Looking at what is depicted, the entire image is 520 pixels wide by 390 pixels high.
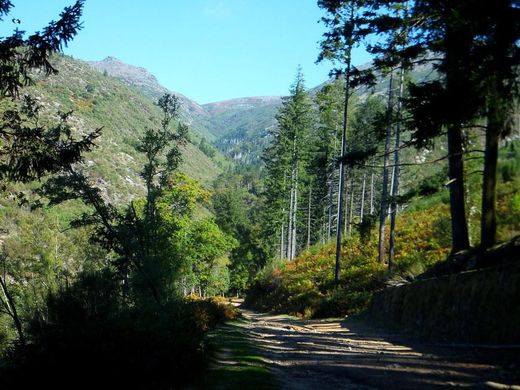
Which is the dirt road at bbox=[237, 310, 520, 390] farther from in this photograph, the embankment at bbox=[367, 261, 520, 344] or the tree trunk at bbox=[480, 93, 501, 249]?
the tree trunk at bbox=[480, 93, 501, 249]

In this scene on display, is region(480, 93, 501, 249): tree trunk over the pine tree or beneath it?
beneath

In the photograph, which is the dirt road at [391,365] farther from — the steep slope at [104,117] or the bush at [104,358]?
the steep slope at [104,117]

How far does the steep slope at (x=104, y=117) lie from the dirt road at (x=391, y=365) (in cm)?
5631

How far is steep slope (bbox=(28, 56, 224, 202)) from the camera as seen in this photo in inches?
3890

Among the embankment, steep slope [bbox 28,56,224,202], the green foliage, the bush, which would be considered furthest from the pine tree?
the bush

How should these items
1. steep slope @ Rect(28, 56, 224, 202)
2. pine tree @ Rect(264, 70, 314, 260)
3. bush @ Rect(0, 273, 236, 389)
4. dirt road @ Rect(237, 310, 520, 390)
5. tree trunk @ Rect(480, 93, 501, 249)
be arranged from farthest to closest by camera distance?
steep slope @ Rect(28, 56, 224, 202)
pine tree @ Rect(264, 70, 314, 260)
tree trunk @ Rect(480, 93, 501, 249)
bush @ Rect(0, 273, 236, 389)
dirt road @ Rect(237, 310, 520, 390)

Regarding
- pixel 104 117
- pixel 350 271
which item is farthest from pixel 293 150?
pixel 104 117

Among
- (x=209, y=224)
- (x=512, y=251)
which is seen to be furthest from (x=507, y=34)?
(x=209, y=224)

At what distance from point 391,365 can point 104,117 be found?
14759cm

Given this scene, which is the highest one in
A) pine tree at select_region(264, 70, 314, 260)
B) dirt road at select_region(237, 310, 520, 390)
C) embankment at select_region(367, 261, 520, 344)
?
pine tree at select_region(264, 70, 314, 260)

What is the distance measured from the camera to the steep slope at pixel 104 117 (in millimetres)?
98812

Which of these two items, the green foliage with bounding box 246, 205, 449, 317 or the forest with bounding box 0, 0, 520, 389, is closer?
the forest with bounding box 0, 0, 520, 389

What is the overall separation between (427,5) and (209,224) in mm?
35978

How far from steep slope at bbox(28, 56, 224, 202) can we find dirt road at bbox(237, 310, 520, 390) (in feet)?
185
